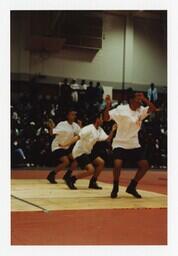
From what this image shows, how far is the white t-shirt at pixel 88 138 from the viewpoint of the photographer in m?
5.88

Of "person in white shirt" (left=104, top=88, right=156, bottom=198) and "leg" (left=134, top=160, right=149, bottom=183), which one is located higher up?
"person in white shirt" (left=104, top=88, right=156, bottom=198)

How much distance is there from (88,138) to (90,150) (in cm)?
20

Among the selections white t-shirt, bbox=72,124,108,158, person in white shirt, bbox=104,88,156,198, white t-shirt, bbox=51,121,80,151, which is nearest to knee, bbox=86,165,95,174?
white t-shirt, bbox=72,124,108,158

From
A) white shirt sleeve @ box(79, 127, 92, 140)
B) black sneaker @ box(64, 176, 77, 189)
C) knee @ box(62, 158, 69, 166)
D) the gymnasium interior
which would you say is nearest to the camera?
the gymnasium interior

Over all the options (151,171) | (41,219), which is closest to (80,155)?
(41,219)

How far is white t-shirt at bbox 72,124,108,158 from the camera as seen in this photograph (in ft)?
19.3

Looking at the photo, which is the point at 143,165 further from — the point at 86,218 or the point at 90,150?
the point at 86,218

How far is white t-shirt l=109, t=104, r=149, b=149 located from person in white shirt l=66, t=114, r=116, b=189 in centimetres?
86

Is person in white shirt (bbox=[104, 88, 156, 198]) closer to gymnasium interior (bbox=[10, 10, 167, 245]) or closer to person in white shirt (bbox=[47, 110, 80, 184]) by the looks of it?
gymnasium interior (bbox=[10, 10, 167, 245])

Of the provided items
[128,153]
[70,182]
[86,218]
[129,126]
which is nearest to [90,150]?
[70,182]

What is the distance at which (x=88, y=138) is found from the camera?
5934 mm

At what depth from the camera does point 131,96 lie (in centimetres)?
496
